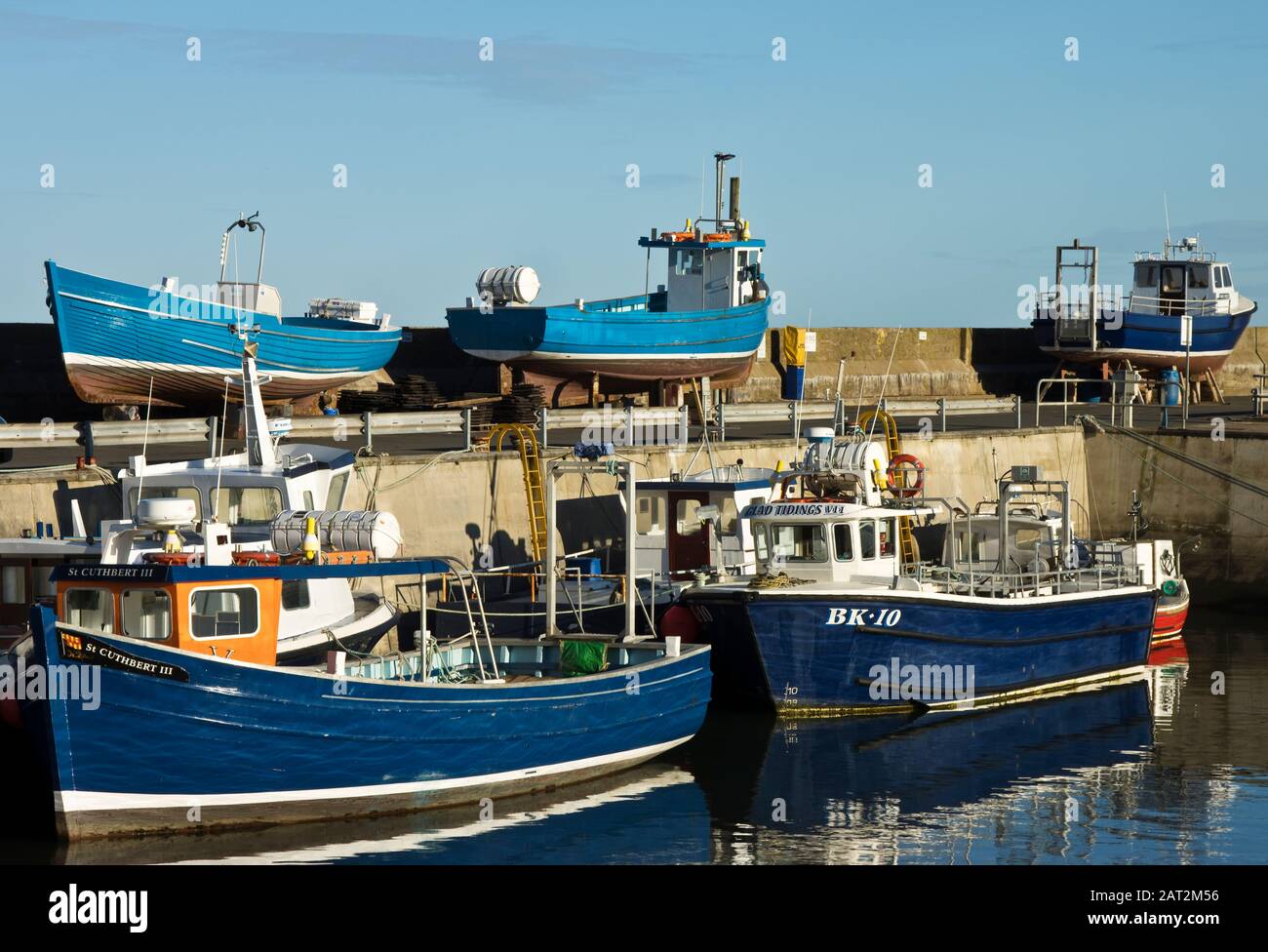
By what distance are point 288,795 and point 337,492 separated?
22.7 feet

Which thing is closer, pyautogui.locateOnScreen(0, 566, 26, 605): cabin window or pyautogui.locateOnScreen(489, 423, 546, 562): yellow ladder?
pyautogui.locateOnScreen(0, 566, 26, 605): cabin window

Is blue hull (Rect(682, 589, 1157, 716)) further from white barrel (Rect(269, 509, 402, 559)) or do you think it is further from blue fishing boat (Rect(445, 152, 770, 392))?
blue fishing boat (Rect(445, 152, 770, 392))

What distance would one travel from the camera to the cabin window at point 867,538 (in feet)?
76.8

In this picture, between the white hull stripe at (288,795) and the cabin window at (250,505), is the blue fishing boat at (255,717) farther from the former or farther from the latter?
the cabin window at (250,505)

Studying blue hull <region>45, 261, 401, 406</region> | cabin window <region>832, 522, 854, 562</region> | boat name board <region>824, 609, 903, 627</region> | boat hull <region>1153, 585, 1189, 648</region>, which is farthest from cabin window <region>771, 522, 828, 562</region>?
blue hull <region>45, 261, 401, 406</region>

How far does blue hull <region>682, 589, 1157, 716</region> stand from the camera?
2172 cm

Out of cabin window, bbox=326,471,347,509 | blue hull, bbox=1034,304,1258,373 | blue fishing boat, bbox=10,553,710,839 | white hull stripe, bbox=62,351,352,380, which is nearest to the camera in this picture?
blue fishing boat, bbox=10,553,710,839

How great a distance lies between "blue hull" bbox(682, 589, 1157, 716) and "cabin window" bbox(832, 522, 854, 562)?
138cm

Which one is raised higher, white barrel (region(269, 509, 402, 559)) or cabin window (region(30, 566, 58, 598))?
white barrel (region(269, 509, 402, 559))

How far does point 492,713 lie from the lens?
704 inches

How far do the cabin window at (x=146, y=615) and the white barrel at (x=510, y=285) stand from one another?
2411cm

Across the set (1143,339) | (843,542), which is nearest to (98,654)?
(843,542)

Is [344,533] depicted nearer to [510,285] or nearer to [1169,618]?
[1169,618]
